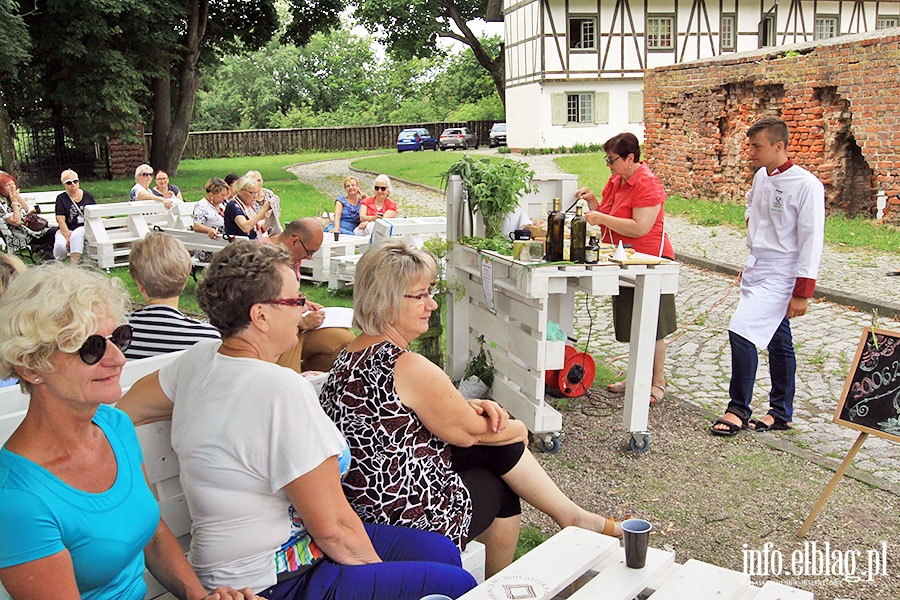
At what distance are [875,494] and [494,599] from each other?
9.89 ft

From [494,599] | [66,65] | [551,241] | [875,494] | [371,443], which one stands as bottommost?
[875,494]

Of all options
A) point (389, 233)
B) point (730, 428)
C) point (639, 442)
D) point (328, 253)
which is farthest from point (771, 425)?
point (328, 253)

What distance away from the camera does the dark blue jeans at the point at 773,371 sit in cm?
529

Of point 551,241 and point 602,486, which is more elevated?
point 551,241

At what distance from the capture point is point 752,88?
16.4 metres

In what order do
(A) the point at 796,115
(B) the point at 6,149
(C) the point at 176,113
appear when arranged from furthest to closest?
(C) the point at 176,113, (B) the point at 6,149, (A) the point at 796,115

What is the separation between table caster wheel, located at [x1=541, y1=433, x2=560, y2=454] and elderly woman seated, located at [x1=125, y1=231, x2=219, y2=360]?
215cm

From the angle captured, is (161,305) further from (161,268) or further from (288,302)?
(288,302)

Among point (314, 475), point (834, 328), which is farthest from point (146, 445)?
point (834, 328)

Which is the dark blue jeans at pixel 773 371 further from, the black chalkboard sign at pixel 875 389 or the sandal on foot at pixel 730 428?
the black chalkboard sign at pixel 875 389

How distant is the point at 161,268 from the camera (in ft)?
13.0

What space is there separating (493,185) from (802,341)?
359 cm

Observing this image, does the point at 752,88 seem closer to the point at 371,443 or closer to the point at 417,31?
the point at 371,443

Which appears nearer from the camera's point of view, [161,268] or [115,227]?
[161,268]
